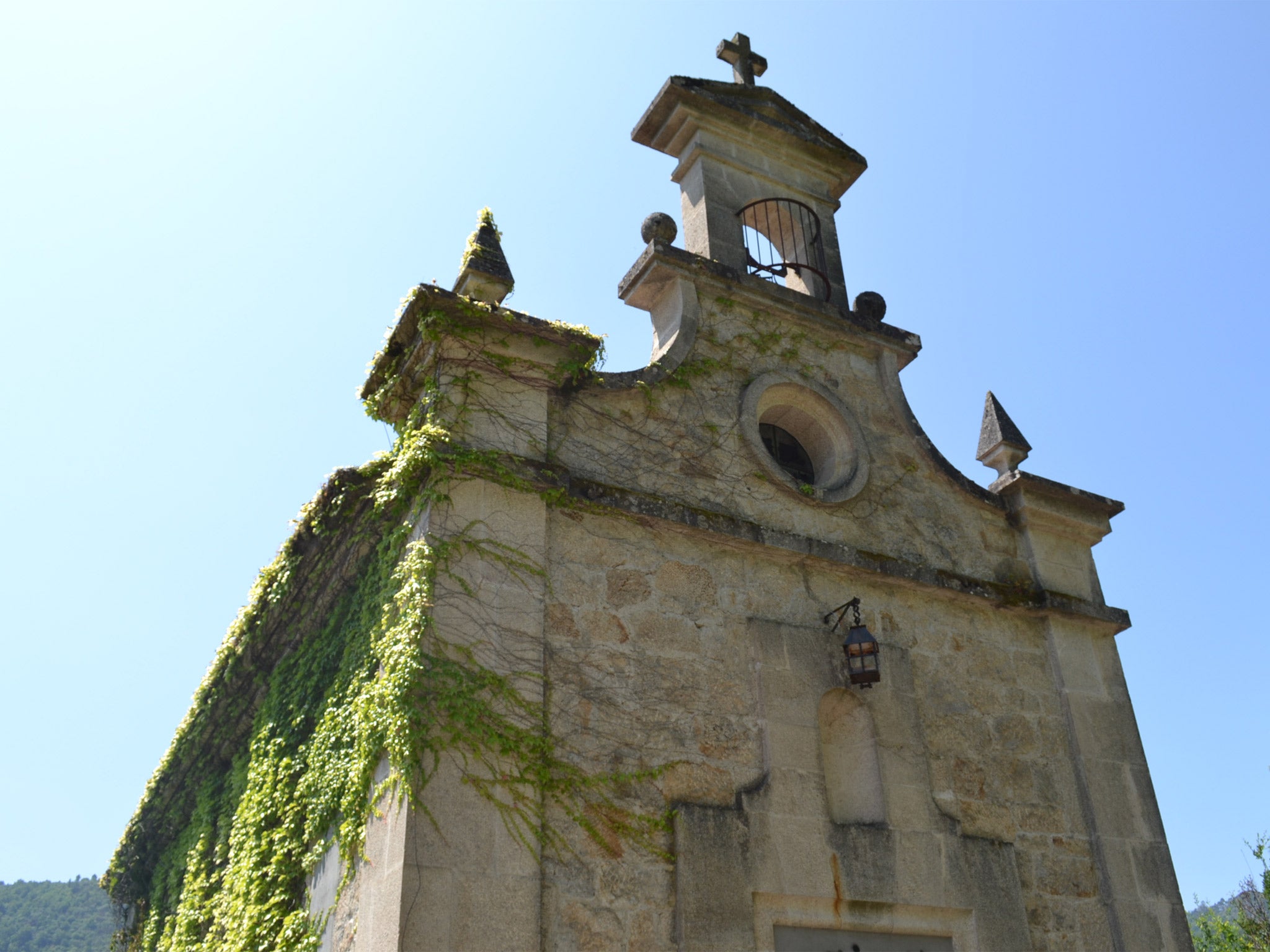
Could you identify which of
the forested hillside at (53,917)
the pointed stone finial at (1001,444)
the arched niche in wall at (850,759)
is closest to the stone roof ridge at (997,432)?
the pointed stone finial at (1001,444)

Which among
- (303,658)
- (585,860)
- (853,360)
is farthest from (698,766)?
(853,360)

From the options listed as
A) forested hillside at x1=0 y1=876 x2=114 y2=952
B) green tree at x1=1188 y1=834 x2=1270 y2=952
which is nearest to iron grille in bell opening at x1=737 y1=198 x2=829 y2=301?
green tree at x1=1188 y1=834 x2=1270 y2=952

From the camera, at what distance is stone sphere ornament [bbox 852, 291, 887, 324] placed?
32.6 ft

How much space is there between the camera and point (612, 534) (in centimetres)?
736

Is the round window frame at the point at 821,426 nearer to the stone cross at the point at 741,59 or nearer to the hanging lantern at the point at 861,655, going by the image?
the hanging lantern at the point at 861,655

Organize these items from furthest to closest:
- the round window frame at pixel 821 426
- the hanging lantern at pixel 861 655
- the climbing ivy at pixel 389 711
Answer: the round window frame at pixel 821 426 < the hanging lantern at pixel 861 655 < the climbing ivy at pixel 389 711

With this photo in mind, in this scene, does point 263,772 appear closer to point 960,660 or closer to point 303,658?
point 303,658

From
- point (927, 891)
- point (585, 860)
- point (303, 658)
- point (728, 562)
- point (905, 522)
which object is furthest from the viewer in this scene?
point (905, 522)

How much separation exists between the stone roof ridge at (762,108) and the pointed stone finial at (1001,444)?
9.29 ft

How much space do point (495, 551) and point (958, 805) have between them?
12.4ft

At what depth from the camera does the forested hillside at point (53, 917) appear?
40.4 meters

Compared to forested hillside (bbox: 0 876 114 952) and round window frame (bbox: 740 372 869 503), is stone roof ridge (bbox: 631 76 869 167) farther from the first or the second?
forested hillside (bbox: 0 876 114 952)

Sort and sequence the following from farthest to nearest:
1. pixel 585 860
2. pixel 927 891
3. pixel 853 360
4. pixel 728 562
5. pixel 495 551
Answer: pixel 853 360, pixel 728 562, pixel 927 891, pixel 495 551, pixel 585 860

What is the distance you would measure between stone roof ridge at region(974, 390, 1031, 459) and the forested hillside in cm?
3843
